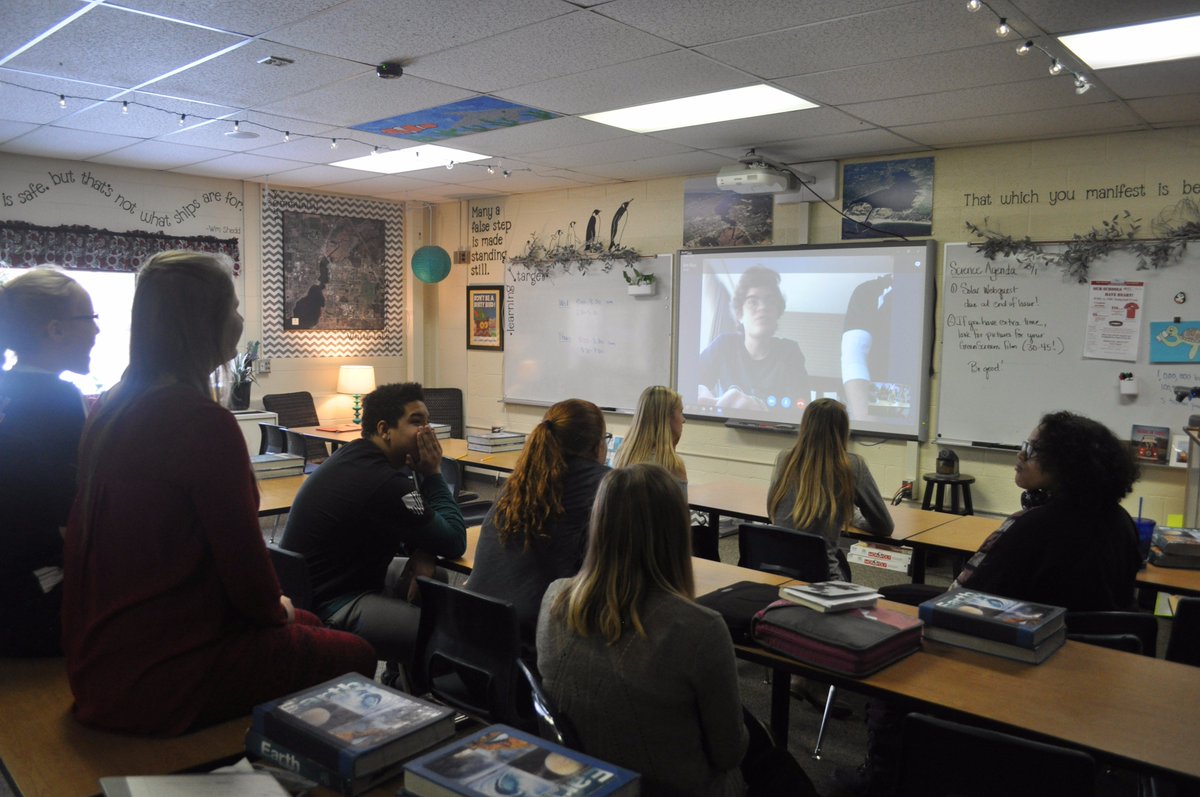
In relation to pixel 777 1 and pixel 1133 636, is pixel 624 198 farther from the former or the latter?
pixel 1133 636

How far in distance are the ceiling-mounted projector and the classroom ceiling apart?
144mm

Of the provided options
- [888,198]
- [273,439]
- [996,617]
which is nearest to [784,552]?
[996,617]

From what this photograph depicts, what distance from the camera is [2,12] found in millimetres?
3402

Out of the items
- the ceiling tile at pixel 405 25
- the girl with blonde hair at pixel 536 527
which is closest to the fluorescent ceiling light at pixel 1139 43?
the ceiling tile at pixel 405 25

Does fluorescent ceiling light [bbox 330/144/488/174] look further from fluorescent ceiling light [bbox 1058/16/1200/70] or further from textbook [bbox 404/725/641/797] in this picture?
textbook [bbox 404/725/641/797]

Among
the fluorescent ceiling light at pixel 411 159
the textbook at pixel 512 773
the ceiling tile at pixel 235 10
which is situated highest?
the fluorescent ceiling light at pixel 411 159

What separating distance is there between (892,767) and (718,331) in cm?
447

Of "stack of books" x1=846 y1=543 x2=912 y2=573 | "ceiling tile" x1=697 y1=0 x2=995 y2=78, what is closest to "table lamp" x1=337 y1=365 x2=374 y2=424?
"ceiling tile" x1=697 y1=0 x2=995 y2=78

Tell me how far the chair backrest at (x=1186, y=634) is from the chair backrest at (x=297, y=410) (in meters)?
6.21

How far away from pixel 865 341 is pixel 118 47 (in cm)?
458

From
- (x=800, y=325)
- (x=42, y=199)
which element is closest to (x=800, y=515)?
(x=800, y=325)

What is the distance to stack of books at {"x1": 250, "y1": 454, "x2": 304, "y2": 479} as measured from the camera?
4.58 m

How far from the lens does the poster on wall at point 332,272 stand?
25.8 feet

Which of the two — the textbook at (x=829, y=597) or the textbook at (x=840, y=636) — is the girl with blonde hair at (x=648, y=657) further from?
the textbook at (x=829, y=597)
